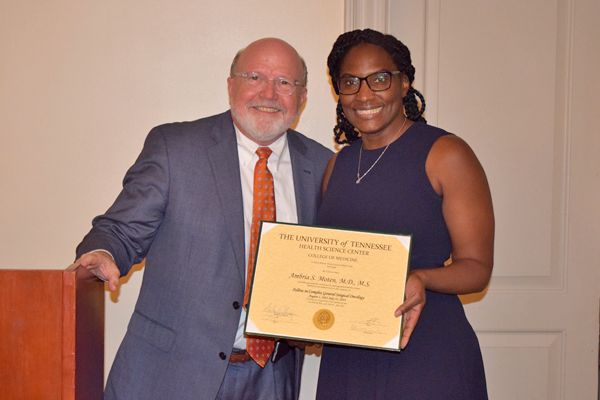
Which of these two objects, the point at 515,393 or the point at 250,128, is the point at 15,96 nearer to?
the point at 250,128

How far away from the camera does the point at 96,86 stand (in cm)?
277

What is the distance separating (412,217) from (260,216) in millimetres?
596

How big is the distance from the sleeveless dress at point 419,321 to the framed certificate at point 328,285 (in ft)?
0.44

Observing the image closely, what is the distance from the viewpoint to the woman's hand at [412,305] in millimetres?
1562

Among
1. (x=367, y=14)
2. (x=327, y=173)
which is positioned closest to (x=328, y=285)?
(x=327, y=173)

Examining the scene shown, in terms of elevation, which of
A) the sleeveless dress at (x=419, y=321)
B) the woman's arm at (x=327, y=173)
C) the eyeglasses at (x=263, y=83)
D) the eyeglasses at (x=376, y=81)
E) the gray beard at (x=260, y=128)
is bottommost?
the sleeveless dress at (x=419, y=321)

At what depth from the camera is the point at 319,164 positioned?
2.30m

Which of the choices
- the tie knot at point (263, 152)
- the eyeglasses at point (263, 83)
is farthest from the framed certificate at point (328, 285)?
Answer: the eyeglasses at point (263, 83)

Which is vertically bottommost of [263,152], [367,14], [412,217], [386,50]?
[412,217]

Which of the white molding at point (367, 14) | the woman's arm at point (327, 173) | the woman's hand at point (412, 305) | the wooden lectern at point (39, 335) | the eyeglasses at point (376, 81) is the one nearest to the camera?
the wooden lectern at point (39, 335)

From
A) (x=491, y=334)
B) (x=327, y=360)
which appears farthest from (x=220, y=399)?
(x=491, y=334)

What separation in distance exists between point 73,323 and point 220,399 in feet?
3.34

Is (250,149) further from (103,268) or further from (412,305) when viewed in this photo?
(412,305)
